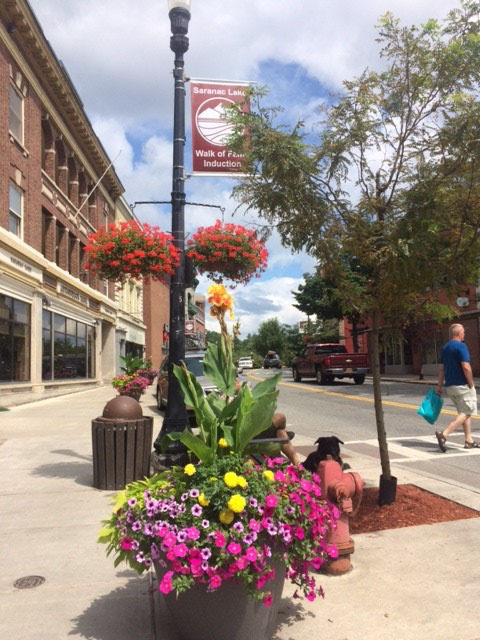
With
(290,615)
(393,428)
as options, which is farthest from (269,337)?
(290,615)

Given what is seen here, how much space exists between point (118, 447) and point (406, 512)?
3.07 m

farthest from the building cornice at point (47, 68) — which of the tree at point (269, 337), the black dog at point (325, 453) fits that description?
the tree at point (269, 337)

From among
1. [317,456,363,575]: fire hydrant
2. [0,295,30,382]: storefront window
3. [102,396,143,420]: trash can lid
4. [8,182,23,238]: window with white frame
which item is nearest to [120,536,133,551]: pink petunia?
[317,456,363,575]: fire hydrant

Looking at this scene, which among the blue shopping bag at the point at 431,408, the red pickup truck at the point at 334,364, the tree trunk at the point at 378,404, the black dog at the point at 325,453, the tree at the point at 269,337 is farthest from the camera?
the tree at the point at 269,337

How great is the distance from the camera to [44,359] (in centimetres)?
2075

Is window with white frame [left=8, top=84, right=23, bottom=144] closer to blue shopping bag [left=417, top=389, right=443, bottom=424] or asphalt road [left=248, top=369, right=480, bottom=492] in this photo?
asphalt road [left=248, top=369, right=480, bottom=492]

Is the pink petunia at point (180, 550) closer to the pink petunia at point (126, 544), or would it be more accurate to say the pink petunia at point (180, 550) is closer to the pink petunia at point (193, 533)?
the pink petunia at point (193, 533)

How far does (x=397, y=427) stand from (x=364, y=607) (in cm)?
841

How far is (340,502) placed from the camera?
363 cm

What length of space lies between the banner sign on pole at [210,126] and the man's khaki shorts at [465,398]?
4.65 metres

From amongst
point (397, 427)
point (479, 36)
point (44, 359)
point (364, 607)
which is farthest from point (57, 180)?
point (364, 607)

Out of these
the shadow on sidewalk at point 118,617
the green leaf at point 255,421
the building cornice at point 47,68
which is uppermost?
the building cornice at point 47,68

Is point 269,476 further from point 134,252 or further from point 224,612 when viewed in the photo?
point 134,252

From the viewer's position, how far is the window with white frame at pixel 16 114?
1809 cm
